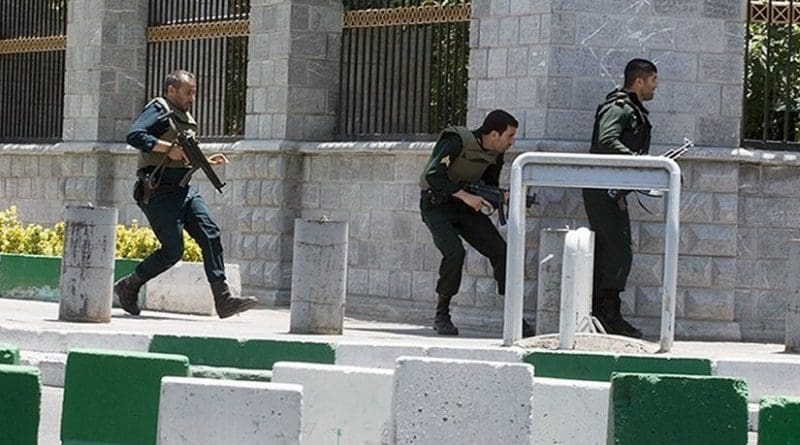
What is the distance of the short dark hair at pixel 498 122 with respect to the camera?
15.1m

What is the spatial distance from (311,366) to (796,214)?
836cm

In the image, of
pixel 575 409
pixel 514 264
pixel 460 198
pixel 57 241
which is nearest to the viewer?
pixel 575 409

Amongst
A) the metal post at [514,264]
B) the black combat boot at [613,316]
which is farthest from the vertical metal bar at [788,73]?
the metal post at [514,264]

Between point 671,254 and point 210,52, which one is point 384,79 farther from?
point 671,254

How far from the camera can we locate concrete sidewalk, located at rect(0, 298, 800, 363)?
14070 millimetres

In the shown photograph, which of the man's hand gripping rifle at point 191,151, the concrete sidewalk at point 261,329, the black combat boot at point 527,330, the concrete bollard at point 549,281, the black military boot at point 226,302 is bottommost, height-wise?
the concrete sidewalk at point 261,329

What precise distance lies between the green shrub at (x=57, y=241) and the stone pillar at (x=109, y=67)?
4.30 ft

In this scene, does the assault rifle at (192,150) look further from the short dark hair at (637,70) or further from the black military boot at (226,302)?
the short dark hair at (637,70)

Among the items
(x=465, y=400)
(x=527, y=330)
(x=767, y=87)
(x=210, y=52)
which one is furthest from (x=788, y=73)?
(x=465, y=400)

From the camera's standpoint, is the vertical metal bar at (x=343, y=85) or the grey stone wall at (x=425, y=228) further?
the vertical metal bar at (x=343, y=85)

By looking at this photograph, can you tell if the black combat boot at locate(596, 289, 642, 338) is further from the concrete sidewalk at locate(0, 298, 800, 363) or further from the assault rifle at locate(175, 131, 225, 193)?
the assault rifle at locate(175, 131, 225, 193)

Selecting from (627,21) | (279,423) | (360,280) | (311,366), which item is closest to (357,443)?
(311,366)

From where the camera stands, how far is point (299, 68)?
18625mm

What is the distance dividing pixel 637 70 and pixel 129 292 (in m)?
4.40
